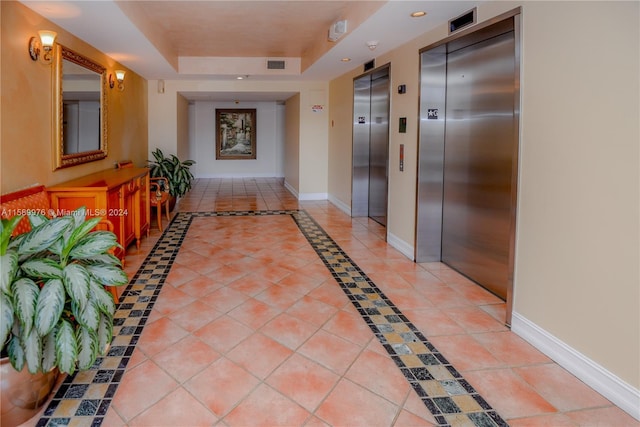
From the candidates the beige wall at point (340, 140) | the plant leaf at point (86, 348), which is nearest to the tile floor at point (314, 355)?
the plant leaf at point (86, 348)

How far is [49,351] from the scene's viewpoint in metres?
2.13

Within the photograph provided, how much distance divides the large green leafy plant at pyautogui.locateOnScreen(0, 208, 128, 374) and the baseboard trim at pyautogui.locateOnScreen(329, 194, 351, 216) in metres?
5.76

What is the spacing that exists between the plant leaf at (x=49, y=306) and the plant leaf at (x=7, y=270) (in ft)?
0.46

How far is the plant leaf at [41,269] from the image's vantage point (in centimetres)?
205

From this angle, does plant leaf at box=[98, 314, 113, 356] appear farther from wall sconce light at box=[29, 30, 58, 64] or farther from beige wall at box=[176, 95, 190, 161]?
beige wall at box=[176, 95, 190, 161]

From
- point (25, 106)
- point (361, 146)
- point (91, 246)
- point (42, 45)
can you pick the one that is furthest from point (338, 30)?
point (91, 246)

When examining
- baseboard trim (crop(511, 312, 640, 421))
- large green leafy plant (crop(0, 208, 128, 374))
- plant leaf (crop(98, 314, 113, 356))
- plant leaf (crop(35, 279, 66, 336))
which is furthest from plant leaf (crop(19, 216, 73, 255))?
baseboard trim (crop(511, 312, 640, 421))

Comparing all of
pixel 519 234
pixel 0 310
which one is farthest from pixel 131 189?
pixel 519 234

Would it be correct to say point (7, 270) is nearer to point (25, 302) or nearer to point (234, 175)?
point (25, 302)

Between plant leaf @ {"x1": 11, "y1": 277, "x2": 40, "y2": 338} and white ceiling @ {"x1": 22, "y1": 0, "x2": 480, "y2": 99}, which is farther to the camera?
white ceiling @ {"x1": 22, "y1": 0, "x2": 480, "y2": 99}

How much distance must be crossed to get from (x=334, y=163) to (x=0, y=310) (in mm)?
7302

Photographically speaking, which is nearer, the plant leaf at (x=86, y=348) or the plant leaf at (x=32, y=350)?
the plant leaf at (x=32, y=350)

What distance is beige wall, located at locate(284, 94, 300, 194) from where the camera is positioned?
9484mm

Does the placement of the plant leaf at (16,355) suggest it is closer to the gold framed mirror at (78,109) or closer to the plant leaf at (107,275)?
the plant leaf at (107,275)
